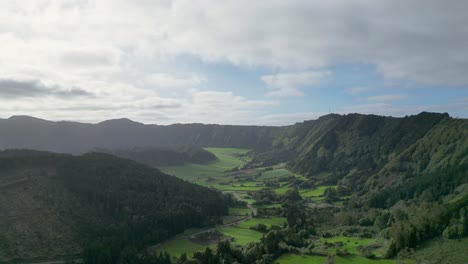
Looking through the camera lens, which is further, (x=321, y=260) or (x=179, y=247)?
(x=179, y=247)

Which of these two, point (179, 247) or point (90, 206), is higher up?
point (90, 206)

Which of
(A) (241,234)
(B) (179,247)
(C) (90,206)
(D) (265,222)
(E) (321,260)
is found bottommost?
(B) (179,247)

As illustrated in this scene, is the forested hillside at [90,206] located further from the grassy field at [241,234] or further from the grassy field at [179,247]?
the grassy field at [241,234]

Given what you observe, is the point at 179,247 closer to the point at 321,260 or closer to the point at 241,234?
the point at 241,234

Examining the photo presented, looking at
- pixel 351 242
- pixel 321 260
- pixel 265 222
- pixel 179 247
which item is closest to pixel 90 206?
pixel 179 247

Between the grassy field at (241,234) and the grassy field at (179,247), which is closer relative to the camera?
the grassy field at (179,247)

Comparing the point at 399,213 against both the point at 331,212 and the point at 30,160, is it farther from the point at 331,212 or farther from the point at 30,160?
the point at 30,160

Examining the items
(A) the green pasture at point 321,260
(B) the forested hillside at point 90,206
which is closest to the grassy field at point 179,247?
(B) the forested hillside at point 90,206

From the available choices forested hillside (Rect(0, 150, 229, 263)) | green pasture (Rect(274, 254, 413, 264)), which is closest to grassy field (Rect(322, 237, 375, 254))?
green pasture (Rect(274, 254, 413, 264))
